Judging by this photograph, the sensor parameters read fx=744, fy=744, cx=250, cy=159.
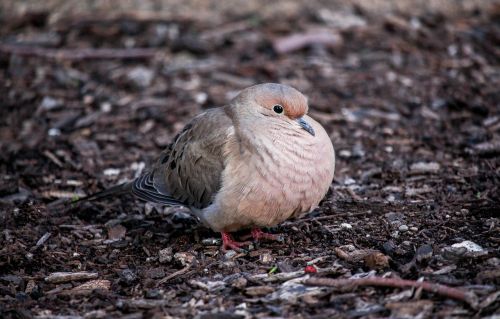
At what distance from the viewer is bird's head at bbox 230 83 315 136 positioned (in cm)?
482

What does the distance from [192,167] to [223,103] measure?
224cm

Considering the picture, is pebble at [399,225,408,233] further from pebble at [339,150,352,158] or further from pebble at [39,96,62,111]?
pebble at [39,96,62,111]

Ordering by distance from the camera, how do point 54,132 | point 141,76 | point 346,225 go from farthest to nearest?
point 141,76 < point 54,132 < point 346,225

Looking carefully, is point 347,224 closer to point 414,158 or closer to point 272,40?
point 414,158

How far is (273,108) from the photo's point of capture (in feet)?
16.1

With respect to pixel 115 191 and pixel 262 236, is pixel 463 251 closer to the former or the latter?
pixel 262 236

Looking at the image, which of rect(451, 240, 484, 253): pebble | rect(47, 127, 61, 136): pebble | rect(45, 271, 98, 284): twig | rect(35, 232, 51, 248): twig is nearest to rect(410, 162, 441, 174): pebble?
rect(451, 240, 484, 253): pebble

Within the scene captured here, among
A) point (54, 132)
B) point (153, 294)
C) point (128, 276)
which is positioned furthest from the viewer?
point (54, 132)

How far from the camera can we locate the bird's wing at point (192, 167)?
16.1 feet

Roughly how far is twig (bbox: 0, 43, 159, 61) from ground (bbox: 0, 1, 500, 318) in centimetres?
Result: 2

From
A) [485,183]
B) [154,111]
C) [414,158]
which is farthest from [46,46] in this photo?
[485,183]

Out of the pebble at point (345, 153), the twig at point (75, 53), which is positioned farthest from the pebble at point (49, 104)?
the pebble at point (345, 153)

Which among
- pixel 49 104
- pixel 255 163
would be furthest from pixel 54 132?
pixel 255 163

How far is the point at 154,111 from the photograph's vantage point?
23.6ft
